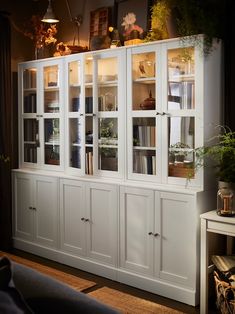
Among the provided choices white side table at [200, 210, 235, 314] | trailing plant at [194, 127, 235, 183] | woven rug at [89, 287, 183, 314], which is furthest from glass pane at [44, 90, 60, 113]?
white side table at [200, 210, 235, 314]

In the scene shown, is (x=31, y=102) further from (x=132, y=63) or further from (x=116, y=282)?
(x=116, y=282)

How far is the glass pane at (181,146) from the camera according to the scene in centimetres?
334

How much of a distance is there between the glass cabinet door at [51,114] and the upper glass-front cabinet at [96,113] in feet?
0.68

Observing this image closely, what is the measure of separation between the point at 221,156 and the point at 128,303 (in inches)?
50.5

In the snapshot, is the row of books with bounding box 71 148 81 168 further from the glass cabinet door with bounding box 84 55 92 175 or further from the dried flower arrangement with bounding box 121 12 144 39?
the dried flower arrangement with bounding box 121 12 144 39

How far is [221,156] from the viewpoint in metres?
3.15

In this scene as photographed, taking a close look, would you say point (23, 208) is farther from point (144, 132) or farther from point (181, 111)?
point (181, 111)

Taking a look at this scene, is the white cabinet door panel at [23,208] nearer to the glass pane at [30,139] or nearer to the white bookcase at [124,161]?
the white bookcase at [124,161]

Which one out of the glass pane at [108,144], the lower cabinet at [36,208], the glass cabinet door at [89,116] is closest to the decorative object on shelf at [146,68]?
the glass pane at [108,144]

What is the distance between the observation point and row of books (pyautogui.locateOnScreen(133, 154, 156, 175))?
11.7 feet

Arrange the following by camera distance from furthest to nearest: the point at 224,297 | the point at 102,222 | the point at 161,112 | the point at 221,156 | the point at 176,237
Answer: the point at 102,222, the point at 161,112, the point at 176,237, the point at 221,156, the point at 224,297

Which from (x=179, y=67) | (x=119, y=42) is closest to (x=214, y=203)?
(x=179, y=67)

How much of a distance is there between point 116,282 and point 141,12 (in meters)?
2.43

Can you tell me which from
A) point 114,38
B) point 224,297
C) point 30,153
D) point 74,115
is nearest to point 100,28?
point 114,38
